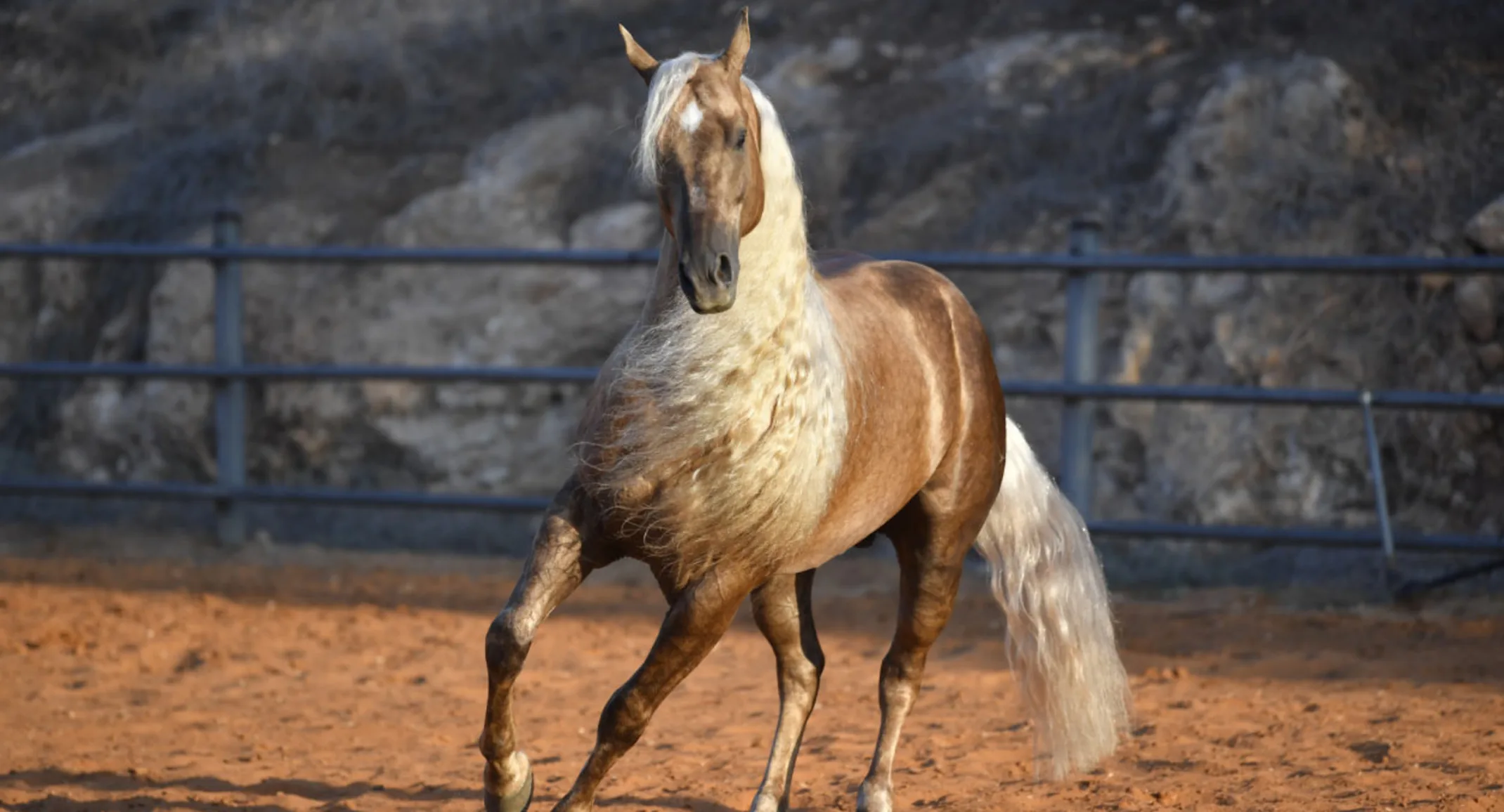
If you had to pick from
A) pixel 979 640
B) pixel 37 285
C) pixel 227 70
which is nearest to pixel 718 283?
pixel 979 640

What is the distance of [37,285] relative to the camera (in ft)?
30.0

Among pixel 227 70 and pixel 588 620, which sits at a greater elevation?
pixel 227 70

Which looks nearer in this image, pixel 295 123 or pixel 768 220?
pixel 768 220

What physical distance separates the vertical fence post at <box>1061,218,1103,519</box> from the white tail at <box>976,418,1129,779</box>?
7.75ft

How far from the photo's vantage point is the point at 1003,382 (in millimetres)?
6680

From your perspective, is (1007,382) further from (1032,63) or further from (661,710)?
(1032,63)

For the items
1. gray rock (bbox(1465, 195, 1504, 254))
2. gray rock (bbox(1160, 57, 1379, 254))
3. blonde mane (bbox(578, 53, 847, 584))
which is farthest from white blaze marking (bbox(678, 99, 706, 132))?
gray rock (bbox(1160, 57, 1379, 254))

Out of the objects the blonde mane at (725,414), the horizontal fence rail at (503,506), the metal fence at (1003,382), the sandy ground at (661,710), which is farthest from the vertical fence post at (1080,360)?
the blonde mane at (725,414)

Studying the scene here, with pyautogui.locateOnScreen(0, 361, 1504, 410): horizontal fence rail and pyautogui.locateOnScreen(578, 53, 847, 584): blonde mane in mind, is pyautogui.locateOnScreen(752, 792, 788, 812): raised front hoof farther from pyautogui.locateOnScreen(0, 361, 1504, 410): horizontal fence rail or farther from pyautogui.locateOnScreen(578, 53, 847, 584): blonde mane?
pyautogui.locateOnScreen(0, 361, 1504, 410): horizontal fence rail

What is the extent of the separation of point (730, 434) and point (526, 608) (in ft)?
1.69

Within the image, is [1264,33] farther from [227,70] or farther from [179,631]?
[227,70]

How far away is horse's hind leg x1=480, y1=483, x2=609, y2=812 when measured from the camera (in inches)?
110

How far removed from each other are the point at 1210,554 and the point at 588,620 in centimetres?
293

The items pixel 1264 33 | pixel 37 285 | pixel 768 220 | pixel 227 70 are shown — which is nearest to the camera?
pixel 768 220
